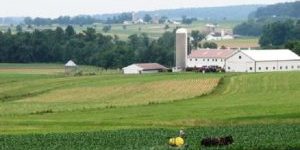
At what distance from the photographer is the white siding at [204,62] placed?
13012 centimetres

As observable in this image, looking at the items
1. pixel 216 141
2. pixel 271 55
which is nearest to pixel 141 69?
pixel 271 55

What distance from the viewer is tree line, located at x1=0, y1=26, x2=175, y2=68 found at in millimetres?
156625

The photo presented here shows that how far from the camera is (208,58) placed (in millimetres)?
133750

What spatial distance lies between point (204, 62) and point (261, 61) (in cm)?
1246

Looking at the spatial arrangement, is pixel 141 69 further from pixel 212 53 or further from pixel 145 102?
pixel 145 102

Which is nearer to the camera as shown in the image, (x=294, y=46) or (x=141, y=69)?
(x=141, y=69)

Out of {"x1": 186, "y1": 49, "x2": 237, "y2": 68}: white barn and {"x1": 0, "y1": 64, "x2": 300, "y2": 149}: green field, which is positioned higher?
{"x1": 0, "y1": 64, "x2": 300, "y2": 149}: green field

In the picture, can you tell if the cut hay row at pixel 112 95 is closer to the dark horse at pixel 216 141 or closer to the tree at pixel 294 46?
the dark horse at pixel 216 141

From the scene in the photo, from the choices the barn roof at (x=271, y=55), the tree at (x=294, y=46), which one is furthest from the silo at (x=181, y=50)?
the tree at (x=294, y=46)

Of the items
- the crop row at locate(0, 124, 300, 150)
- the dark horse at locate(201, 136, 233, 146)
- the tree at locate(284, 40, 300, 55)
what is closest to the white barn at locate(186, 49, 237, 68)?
the tree at locate(284, 40, 300, 55)

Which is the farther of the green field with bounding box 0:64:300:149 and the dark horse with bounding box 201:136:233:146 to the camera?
the green field with bounding box 0:64:300:149

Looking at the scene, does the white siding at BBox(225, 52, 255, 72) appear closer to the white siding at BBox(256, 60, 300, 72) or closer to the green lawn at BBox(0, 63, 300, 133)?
Result: the white siding at BBox(256, 60, 300, 72)

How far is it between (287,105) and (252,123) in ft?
33.0

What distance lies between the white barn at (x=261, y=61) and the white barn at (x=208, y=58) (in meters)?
2.51
